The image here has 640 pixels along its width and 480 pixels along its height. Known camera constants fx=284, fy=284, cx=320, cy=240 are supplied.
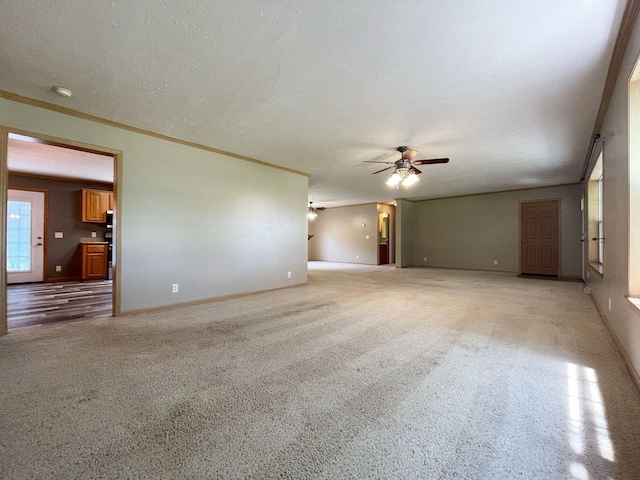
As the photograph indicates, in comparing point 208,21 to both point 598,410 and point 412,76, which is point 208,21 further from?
point 598,410

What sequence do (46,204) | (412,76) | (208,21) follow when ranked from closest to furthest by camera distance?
1. (208,21)
2. (412,76)
3. (46,204)

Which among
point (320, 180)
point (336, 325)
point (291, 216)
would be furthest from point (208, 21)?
point (320, 180)

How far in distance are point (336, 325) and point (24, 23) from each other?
3528 mm

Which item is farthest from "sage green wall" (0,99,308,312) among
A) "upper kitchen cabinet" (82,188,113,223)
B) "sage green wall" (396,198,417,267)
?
"sage green wall" (396,198,417,267)

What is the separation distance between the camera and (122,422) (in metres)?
1.53

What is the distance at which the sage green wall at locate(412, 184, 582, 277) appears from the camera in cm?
718

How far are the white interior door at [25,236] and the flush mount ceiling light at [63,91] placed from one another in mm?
5082

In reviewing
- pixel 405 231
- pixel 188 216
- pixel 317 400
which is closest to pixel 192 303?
pixel 188 216

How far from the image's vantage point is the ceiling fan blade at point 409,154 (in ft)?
13.7

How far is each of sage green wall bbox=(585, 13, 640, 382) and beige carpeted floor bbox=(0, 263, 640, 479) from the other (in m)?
0.27

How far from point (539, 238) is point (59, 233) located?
39.4 feet

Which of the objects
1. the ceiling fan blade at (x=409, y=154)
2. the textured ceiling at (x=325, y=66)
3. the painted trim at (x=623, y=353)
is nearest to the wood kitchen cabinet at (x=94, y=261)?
the textured ceiling at (x=325, y=66)

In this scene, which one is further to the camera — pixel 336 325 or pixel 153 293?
pixel 153 293

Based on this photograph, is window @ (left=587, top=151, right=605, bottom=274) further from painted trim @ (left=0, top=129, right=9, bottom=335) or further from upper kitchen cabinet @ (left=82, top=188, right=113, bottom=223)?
upper kitchen cabinet @ (left=82, top=188, right=113, bottom=223)
